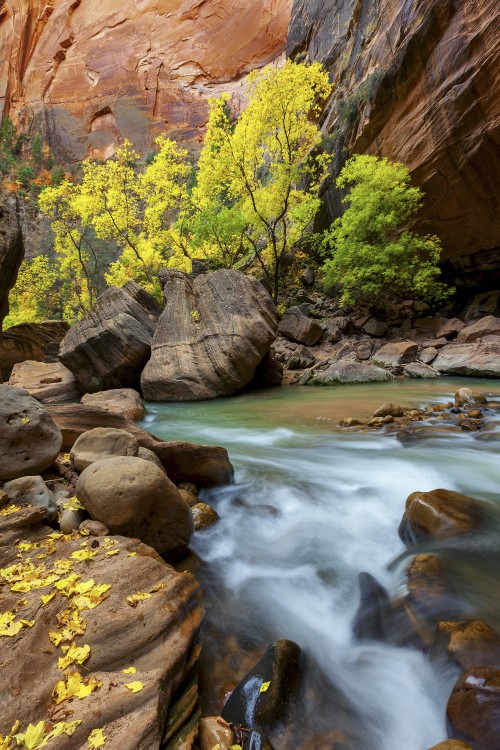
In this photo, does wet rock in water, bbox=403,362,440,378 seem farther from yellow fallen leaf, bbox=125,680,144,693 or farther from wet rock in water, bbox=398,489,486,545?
yellow fallen leaf, bbox=125,680,144,693

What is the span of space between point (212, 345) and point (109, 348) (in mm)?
3443

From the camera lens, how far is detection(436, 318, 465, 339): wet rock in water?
14.3 meters

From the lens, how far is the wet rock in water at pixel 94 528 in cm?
253

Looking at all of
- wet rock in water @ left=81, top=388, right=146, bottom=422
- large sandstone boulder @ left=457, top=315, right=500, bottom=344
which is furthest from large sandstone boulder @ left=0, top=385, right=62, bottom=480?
large sandstone boulder @ left=457, top=315, right=500, bottom=344

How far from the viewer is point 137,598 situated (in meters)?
1.89

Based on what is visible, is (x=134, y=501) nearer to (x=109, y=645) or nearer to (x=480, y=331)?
(x=109, y=645)

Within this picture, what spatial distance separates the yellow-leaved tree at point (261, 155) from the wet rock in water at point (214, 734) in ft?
50.0

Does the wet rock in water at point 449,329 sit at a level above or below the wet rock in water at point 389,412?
above

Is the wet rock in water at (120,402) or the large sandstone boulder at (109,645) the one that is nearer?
the large sandstone boulder at (109,645)

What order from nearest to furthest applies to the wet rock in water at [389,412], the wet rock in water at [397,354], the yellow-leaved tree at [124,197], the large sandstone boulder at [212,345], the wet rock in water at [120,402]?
the wet rock in water at [389,412]
the wet rock in water at [120,402]
the large sandstone boulder at [212,345]
the wet rock in water at [397,354]
the yellow-leaved tree at [124,197]

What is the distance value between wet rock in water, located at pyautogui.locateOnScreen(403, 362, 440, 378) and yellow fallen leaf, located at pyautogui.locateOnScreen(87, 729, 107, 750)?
41.1 feet

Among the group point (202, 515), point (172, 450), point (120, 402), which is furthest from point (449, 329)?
point (202, 515)

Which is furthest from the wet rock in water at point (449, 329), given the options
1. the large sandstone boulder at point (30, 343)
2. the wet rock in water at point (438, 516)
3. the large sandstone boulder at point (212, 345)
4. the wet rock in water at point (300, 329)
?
the large sandstone boulder at point (30, 343)

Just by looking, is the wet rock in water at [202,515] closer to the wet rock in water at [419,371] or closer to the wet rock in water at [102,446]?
the wet rock in water at [102,446]
